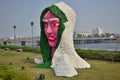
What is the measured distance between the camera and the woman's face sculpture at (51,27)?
18.0 meters

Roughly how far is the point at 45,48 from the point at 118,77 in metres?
6.65

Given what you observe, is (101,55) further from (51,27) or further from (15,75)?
(15,75)

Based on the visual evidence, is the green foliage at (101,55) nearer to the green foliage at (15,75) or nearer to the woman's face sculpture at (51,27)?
the woman's face sculpture at (51,27)

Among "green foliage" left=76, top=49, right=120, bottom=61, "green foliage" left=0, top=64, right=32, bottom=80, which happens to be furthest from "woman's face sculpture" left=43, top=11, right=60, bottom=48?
"green foliage" left=0, top=64, right=32, bottom=80

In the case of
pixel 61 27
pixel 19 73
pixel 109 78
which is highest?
pixel 61 27

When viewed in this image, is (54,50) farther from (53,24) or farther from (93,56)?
(93,56)

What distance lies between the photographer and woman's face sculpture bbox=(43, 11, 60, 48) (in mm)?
18016

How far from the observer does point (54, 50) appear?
18516 millimetres

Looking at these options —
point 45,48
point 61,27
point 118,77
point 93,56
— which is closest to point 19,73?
point 118,77

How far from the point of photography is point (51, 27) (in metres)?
18.2

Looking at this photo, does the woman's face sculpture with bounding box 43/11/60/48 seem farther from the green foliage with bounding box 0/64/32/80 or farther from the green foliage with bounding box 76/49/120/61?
the green foliage with bounding box 0/64/32/80

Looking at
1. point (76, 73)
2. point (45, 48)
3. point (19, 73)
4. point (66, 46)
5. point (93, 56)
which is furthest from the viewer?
point (93, 56)

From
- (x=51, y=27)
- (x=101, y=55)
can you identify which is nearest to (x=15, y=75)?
(x=51, y=27)

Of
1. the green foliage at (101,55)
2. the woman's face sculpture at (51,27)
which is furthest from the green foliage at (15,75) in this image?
the green foliage at (101,55)
